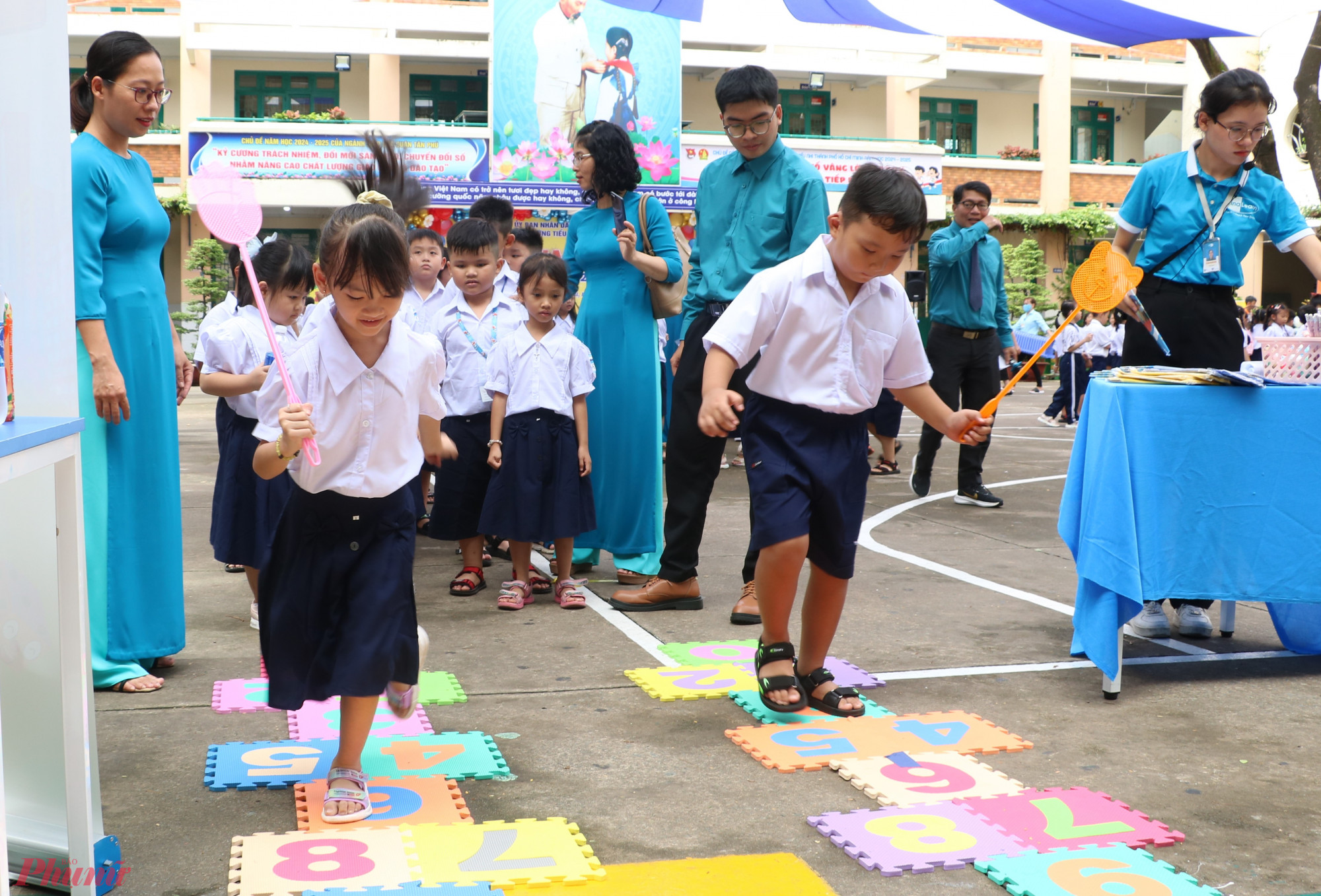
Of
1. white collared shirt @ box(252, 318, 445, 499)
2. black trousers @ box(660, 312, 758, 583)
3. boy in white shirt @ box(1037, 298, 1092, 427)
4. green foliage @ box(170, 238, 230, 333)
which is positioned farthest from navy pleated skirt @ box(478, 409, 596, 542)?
green foliage @ box(170, 238, 230, 333)

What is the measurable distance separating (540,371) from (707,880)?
3.19m

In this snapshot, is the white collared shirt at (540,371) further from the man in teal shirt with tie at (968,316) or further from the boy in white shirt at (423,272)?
the man in teal shirt with tie at (968,316)

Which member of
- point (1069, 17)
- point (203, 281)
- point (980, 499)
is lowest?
point (980, 499)

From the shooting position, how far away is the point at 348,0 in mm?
31156

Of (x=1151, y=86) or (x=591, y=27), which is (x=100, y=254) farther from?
(x=1151, y=86)

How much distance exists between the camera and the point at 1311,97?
36.9 ft

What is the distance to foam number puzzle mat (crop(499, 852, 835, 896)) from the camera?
2.43 m

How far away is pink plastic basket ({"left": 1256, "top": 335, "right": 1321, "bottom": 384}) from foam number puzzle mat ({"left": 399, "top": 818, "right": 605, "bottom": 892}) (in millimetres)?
2810

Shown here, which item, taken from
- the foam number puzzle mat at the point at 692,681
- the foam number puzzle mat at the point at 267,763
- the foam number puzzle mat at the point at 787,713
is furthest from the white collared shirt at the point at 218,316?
the foam number puzzle mat at the point at 787,713

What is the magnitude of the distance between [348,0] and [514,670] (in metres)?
30.5

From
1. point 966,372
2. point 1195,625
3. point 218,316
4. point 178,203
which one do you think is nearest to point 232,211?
point 218,316

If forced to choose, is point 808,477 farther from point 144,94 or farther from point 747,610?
point 144,94

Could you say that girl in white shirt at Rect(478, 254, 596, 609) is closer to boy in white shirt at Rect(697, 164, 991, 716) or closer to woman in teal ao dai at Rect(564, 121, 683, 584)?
woman in teal ao dai at Rect(564, 121, 683, 584)

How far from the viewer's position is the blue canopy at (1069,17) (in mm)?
5938
